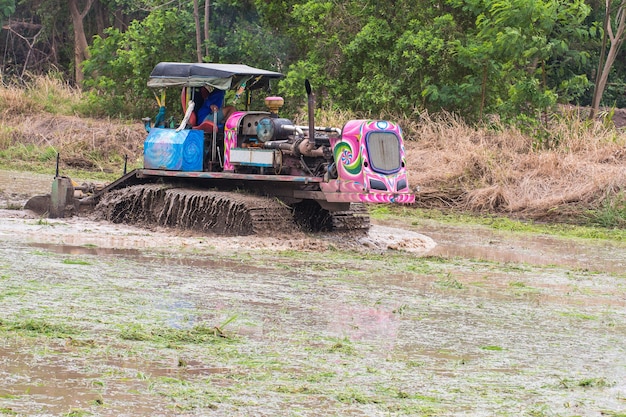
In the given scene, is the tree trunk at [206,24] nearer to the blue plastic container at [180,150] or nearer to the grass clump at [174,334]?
the blue plastic container at [180,150]

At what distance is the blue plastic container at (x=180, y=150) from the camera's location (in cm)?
1628

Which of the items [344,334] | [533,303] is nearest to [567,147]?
[533,303]

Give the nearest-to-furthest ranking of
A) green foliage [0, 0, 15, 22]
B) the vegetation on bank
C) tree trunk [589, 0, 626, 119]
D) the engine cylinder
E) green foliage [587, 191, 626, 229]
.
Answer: the engine cylinder, green foliage [587, 191, 626, 229], the vegetation on bank, tree trunk [589, 0, 626, 119], green foliage [0, 0, 15, 22]

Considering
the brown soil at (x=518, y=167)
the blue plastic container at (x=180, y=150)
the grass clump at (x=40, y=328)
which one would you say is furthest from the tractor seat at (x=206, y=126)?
the grass clump at (x=40, y=328)

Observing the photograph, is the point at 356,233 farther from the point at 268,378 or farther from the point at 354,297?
the point at 268,378

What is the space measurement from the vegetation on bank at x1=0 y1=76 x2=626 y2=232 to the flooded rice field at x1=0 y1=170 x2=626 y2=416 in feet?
21.0

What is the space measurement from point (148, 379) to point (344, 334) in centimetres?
223

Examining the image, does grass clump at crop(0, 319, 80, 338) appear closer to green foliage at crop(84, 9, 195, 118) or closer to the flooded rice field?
the flooded rice field

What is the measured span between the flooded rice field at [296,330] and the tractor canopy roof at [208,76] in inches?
111

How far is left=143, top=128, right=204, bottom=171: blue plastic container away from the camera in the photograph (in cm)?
1628

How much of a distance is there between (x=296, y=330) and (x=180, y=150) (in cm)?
831

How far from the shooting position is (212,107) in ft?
54.0

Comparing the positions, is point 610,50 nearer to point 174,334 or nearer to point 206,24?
point 206,24

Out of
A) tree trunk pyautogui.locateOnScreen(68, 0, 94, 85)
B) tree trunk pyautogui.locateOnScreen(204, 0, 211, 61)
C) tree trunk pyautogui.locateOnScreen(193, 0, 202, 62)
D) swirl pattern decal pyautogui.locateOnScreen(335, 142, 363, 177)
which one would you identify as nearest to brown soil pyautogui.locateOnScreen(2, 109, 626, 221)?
swirl pattern decal pyautogui.locateOnScreen(335, 142, 363, 177)
